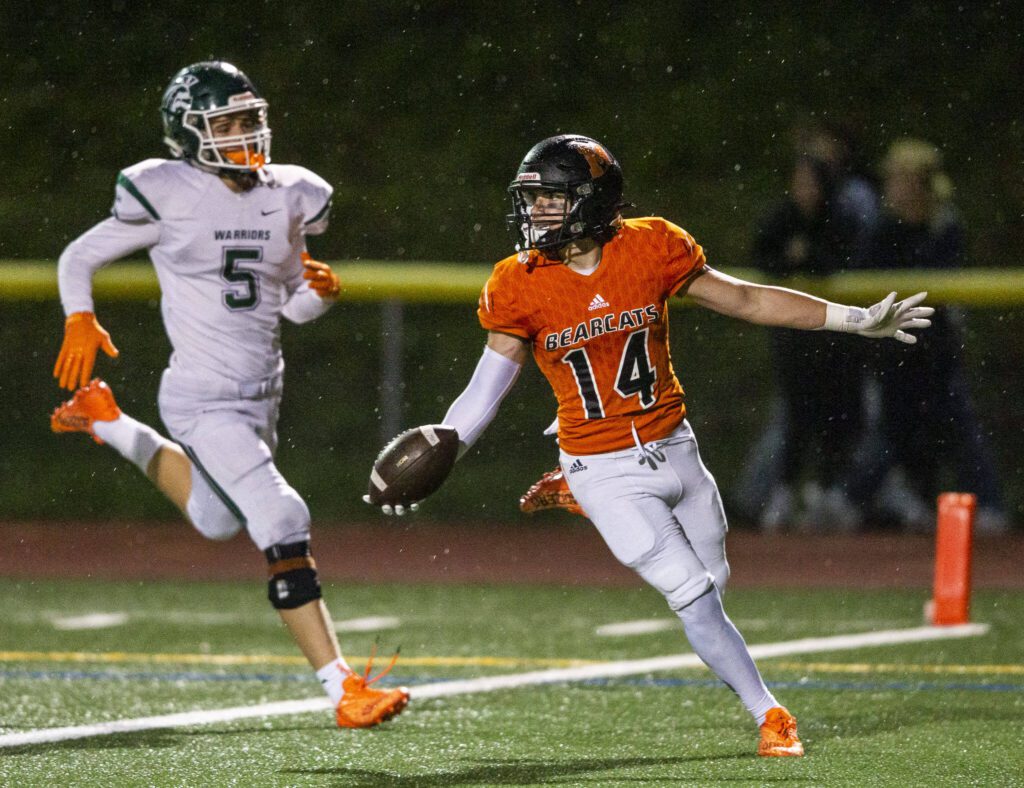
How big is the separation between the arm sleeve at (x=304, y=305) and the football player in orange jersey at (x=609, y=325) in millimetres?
972

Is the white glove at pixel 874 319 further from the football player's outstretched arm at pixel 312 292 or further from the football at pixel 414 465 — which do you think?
the football player's outstretched arm at pixel 312 292

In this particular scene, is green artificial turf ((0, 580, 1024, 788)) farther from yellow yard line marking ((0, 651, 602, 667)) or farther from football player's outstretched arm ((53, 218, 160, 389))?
football player's outstretched arm ((53, 218, 160, 389))

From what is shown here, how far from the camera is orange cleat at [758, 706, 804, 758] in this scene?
15.0 ft

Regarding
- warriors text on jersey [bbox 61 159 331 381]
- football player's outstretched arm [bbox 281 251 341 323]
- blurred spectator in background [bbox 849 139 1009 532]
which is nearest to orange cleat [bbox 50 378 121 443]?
warriors text on jersey [bbox 61 159 331 381]

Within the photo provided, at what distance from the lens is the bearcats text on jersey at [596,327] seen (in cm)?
469

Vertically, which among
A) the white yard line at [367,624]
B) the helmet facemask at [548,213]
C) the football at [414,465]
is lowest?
the white yard line at [367,624]

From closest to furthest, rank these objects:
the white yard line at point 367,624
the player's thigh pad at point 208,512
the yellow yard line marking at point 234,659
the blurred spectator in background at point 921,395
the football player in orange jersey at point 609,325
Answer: the football player in orange jersey at point 609,325, the player's thigh pad at point 208,512, the yellow yard line marking at point 234,659, the white yard line at point 367,624, the blurred spectator in background at point 921,395

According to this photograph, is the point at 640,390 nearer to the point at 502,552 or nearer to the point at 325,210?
the point at 325,210

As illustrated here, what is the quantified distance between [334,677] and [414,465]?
2.83 ft

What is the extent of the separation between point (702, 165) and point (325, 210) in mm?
9235

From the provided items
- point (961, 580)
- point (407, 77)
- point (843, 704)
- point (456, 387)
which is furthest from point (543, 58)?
point (843, 704)

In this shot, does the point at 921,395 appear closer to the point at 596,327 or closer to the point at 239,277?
the point at 239,277

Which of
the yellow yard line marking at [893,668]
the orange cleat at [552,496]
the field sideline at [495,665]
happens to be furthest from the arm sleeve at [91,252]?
the yellow yard line marking at [893,668]

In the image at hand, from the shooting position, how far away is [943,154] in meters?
14.5
